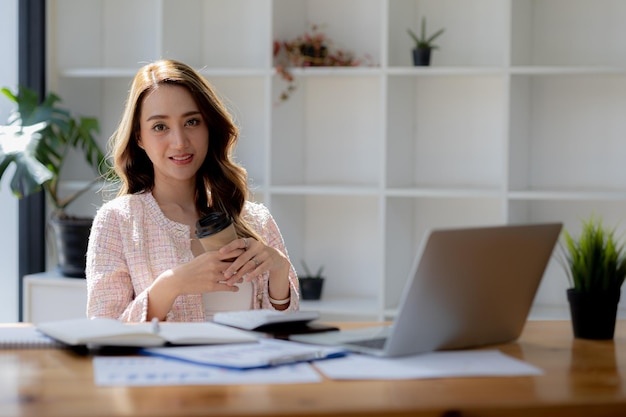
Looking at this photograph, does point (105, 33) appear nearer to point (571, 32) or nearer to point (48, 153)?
point (48, 153)

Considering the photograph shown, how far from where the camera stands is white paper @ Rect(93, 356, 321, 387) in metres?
1.67

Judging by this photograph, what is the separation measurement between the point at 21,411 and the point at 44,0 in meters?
3.33

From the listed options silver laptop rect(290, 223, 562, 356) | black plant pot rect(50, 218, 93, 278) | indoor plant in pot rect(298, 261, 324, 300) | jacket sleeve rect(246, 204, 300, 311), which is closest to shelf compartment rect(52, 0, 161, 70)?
black plant pot rect(50, 218, 93, 278)

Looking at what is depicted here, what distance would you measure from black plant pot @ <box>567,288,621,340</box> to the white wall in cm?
296

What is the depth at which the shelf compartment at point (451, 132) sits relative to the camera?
4.28 m

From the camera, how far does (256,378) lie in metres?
1.71

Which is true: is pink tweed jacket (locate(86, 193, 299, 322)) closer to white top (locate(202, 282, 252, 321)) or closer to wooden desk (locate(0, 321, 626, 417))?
white top (locate(202, 282, 252, 321))

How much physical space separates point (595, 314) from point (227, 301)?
1.08 meters

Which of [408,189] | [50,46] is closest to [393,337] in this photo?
[408,189]

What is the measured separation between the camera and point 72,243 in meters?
4.16

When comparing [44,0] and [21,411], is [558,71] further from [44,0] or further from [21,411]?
[21,411]

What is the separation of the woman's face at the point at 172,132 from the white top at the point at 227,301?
0.35m

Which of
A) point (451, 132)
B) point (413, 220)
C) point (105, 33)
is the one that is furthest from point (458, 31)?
point (105, 33)

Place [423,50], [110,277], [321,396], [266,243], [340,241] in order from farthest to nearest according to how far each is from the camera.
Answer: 1. [340,241]
2. [423,50]
3. [266,243]
4. [110,277]
5. [321,396]
